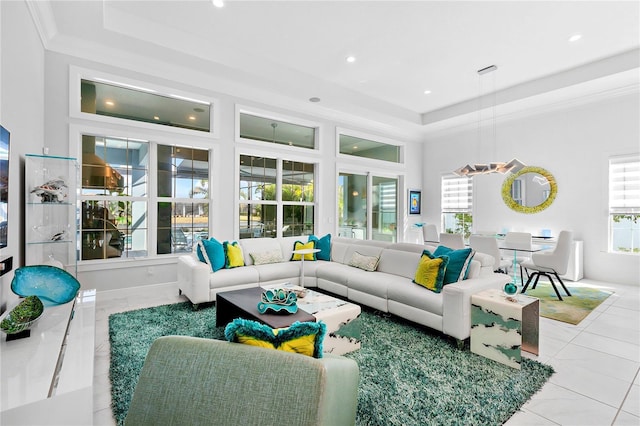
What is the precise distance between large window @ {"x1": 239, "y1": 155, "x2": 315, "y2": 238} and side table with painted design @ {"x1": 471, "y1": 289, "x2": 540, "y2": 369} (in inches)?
158

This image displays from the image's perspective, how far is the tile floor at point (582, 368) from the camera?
6.42ft

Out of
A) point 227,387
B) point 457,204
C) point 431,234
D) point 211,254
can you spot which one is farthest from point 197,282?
point 457,204

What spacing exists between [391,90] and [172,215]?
4.48 metres

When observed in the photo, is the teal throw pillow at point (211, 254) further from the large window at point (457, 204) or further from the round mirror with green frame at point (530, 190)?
the round mirror with green frame at point (530, 190)

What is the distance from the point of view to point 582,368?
253 centimetres

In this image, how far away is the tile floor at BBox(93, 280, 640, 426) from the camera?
1.96m

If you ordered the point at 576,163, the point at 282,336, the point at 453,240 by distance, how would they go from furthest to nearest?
the point at 576,163, the point at 453,240, the point at 282,336

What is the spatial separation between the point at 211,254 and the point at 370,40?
354 cm

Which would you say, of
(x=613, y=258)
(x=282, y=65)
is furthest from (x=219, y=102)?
(x=613, y=258)

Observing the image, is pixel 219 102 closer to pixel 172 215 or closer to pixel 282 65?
pixel 282 65

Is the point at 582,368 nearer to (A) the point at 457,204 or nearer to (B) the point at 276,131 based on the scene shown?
(B) the point at 276,131

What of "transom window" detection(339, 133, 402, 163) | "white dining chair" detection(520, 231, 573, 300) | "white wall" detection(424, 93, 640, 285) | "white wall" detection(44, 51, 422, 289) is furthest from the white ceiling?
"white dining chair" detection(520, 231, 573, 300)

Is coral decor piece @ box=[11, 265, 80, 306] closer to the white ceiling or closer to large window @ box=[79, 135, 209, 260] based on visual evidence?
large window @ box=[79, 135, 209, 260]

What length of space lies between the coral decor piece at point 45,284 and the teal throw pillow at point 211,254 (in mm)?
1688
